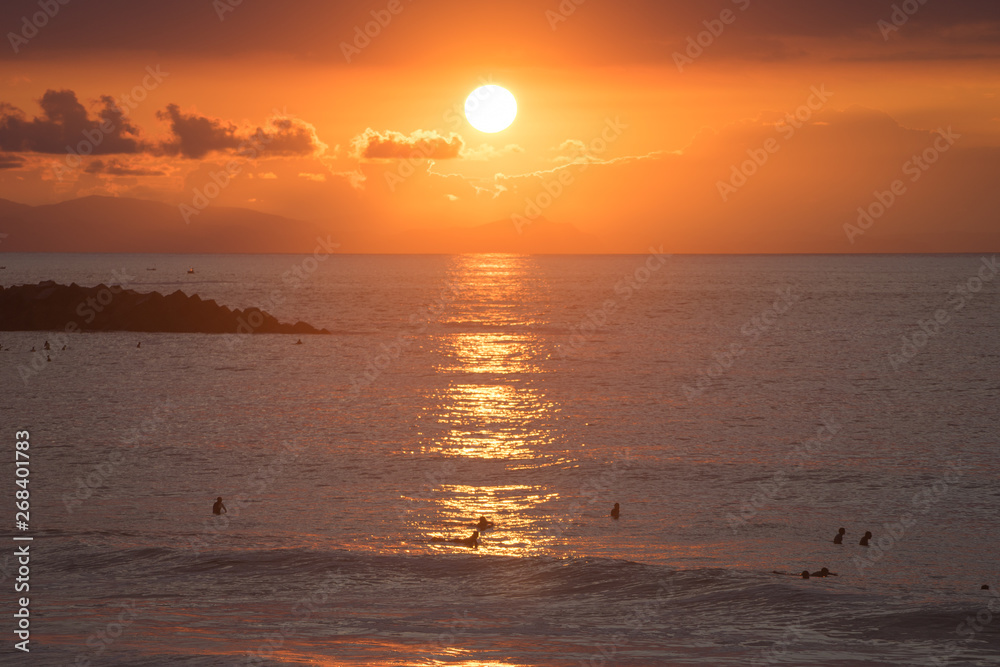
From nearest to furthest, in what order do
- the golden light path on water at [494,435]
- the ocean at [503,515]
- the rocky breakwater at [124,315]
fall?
the ocean at [503,515]
the golden light path on water at [494,435]
the rocky breakwater at [124,315]


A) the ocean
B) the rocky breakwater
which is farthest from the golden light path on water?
the rocky breakwater

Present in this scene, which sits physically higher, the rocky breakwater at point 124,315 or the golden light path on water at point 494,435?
the rocky breakwater at point 124,315

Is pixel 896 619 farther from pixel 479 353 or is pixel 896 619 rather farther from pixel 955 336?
pixel 955 336

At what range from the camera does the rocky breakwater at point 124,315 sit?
9906 cm

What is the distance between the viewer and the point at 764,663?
18.3 meters

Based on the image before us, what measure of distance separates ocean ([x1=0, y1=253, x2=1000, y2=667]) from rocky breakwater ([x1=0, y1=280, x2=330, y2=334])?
2770cm

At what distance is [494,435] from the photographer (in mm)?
44438

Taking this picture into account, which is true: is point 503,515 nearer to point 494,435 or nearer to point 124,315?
point 494,435

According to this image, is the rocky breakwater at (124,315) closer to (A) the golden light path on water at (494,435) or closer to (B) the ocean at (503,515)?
(A) the golden light path on water at (494,435)

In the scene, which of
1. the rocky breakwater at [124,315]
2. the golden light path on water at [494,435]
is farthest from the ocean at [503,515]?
the rocky breakwater at [124,315]

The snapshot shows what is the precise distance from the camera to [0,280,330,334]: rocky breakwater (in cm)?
9906

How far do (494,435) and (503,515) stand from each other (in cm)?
1407

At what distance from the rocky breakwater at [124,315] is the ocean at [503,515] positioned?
2770 cm

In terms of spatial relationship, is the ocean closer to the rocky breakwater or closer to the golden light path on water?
the golden light path on water
